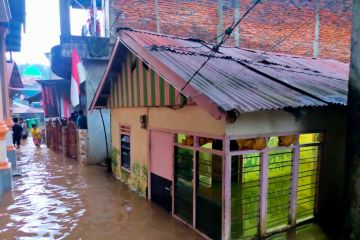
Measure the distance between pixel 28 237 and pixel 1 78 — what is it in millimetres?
6671

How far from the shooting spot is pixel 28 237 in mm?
5500

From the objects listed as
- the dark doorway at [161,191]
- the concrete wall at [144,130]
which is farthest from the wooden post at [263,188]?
the dark doorway at [161,191]

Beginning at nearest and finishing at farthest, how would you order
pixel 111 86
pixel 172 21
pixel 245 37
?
pixel 111 86, pixel 172 21, pixel 245 37

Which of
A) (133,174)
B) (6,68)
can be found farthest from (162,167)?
(6,68)

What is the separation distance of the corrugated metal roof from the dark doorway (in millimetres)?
2683

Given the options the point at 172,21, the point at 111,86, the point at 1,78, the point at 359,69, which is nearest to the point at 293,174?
the point at 359,69

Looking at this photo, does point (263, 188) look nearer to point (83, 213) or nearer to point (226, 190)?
point (226, 190)

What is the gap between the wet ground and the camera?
5.66 metres

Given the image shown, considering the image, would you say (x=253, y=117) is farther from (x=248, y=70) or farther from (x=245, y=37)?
(x=245, y=37)

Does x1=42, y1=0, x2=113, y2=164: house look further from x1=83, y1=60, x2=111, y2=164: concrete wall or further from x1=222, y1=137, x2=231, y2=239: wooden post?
x1=222, y1=137, x2=231, y2=239: wooden post

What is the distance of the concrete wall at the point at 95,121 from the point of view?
38.3 ft

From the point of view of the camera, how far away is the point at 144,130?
7770mm

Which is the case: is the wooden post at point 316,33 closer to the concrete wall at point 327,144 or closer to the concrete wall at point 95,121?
the concrete wall at point 327,144

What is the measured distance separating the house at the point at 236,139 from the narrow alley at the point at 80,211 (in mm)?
564
